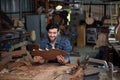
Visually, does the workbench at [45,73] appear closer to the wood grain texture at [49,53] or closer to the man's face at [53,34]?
the wood grain texture at [49,53]

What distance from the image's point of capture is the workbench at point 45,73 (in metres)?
2.89

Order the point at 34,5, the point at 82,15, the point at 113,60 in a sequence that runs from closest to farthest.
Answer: the point at 113,60 < the point at 34,5 < the point at 82,15

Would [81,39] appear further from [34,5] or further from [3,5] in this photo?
[3,5]

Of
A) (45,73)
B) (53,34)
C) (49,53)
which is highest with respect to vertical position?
(53,34)

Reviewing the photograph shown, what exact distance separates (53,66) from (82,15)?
30.2ft

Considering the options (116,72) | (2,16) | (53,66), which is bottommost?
(116,72)

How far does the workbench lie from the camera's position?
2893 mm

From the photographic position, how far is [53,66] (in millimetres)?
3436

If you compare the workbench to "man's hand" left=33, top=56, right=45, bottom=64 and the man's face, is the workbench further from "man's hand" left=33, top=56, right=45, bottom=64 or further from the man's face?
the man's face

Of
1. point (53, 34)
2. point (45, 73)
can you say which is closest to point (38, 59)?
point (45, 73)

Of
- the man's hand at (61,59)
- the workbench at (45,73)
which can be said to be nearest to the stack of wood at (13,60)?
the workbench at (45,73)

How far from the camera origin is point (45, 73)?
3.08 meters

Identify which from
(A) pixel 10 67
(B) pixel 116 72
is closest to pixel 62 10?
(B) pixel 116 72

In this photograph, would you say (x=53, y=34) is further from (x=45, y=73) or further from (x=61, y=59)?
(x=45, y=73)
